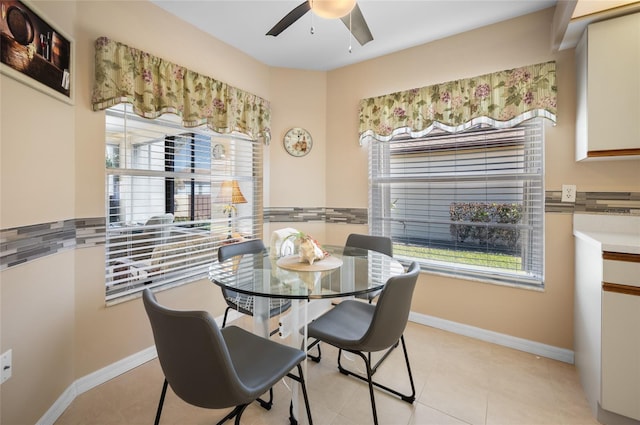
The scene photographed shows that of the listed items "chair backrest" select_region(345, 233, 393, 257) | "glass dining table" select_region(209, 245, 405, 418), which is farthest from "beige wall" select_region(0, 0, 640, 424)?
"glass dining table" select_region(209, 245, 405, 418)

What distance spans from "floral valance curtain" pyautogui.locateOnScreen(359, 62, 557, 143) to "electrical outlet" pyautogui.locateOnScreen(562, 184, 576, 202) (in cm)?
49

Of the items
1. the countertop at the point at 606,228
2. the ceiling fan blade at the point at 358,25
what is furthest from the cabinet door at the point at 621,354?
the ceiling fan blade at the point at 358,25

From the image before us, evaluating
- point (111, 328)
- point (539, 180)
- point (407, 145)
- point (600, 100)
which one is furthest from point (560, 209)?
point (111, 328)

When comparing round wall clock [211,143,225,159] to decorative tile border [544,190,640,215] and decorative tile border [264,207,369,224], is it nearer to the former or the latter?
decorative tile border [264,207,369,224]

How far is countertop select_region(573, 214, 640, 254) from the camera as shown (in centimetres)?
165

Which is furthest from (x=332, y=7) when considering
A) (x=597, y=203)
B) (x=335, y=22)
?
(x=597, y=203)

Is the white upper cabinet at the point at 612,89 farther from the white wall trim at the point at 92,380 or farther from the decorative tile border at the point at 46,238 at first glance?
the white wall trim at the point at 92,380

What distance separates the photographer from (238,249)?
224cm

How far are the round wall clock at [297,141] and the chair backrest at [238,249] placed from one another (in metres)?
1.21

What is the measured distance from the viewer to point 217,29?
2396 millimetres

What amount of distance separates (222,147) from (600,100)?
2764 millimetres

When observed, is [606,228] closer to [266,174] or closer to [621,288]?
[621,288]

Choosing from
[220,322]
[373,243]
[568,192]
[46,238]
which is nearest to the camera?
[46,238]

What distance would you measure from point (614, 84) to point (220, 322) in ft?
10.8
